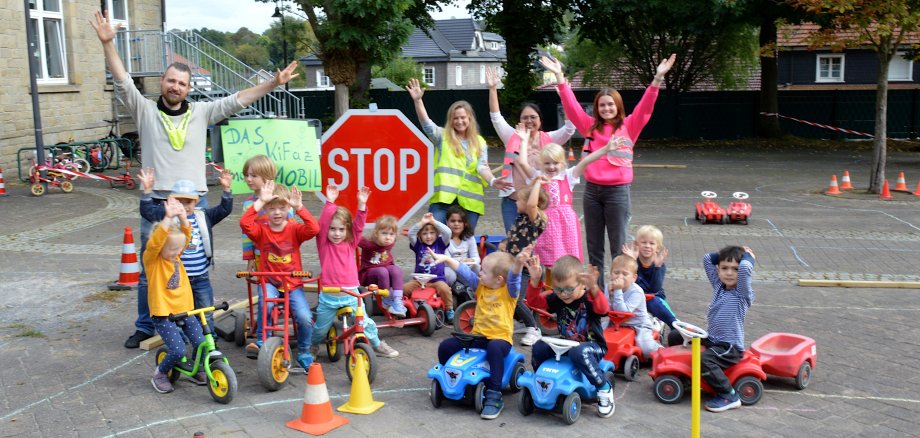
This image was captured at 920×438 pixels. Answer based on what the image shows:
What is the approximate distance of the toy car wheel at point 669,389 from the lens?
6113 millimetres

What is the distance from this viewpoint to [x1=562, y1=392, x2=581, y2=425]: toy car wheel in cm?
569

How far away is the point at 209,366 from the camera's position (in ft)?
20.1

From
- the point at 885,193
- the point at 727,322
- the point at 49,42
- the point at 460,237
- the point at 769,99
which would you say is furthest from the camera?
the point at 769,99

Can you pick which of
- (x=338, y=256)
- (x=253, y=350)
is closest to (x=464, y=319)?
(x=338, y=256)

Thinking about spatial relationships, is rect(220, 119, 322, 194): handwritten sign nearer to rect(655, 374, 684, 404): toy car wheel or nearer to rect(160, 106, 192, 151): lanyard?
rect(160, 106, 192, 151): lanyard

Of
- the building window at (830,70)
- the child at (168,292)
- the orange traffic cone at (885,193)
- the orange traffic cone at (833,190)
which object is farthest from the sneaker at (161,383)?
the building window at (830,70)

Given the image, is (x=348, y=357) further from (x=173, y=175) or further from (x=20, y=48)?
(x=20, y=48)

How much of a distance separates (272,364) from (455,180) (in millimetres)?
2700

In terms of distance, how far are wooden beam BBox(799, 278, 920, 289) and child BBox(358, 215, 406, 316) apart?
189 inches

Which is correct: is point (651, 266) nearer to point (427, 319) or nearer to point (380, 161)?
point (427, 319)

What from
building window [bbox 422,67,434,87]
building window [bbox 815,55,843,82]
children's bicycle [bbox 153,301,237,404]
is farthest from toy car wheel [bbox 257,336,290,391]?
building window [bbox 422,67,434,87]

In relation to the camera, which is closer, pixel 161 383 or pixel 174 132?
pixel 161 383

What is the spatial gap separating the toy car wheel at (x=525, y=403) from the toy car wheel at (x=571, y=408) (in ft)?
0.79

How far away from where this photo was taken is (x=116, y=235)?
13.3 m
